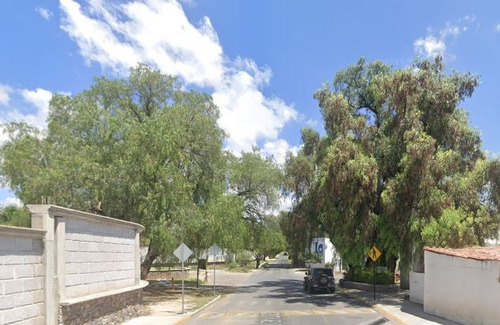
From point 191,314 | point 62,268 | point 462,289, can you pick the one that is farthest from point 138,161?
point 462,289

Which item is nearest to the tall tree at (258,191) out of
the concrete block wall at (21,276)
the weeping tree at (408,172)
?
the weeping tree at (408,172)

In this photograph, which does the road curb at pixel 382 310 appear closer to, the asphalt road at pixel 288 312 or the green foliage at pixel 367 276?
the asphalt road at pixel 288 312

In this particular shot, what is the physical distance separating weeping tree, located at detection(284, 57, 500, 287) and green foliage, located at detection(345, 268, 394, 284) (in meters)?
2.25

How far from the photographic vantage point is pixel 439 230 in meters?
23.2

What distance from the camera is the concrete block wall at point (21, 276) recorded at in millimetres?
9320

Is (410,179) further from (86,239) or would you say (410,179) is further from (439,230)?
(86,239)

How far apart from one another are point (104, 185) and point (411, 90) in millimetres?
17769

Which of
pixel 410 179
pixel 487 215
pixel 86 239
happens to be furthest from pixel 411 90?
pixel 86 239

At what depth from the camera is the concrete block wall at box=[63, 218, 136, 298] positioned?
12703mm

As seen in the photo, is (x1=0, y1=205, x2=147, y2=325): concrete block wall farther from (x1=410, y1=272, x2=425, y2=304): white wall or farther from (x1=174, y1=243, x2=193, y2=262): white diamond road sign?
(x1=410, y1=272, x2=425, y2=304): white wall

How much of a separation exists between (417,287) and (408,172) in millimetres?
6088

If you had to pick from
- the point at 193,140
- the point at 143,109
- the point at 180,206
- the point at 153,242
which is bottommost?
the point at 153,242

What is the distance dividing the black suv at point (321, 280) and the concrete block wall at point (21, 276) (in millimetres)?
23625

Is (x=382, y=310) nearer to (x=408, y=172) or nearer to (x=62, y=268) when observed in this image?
(x=408, y=172)
